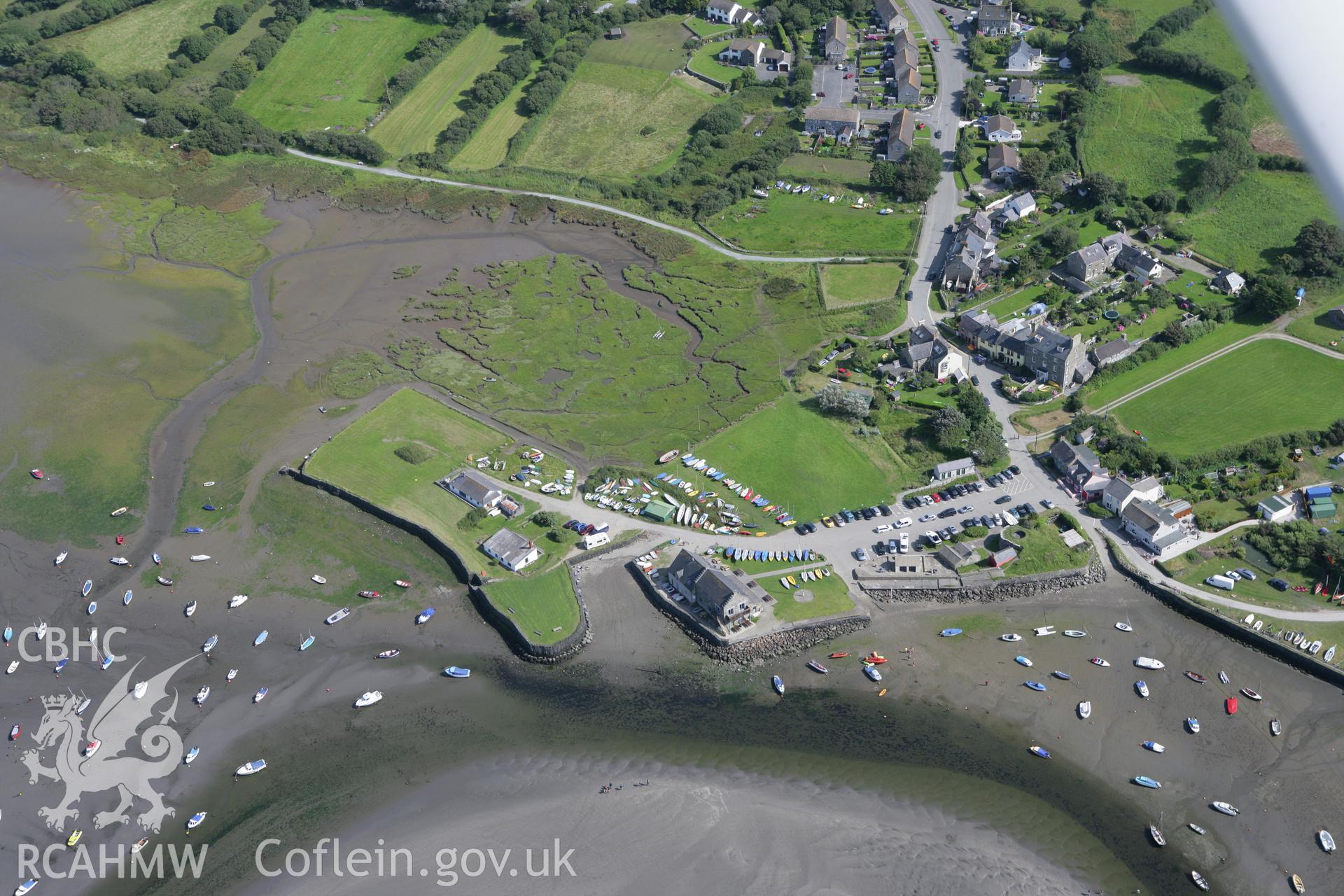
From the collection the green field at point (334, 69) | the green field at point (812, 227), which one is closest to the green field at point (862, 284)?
the green field at point (812, 227)

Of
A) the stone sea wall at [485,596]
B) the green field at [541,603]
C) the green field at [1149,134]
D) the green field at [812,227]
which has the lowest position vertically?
the stone sea wall at [485,596]

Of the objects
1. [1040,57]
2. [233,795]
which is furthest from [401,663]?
[1040,57]

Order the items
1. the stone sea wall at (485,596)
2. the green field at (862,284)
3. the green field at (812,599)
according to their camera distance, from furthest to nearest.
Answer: the green field at (862,284)
the green field at (812,599)
the stone sea wall at (485,596)

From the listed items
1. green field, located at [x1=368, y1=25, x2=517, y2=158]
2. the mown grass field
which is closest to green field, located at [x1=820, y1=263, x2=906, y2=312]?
green field, located at [x1=368, y1=25, x2=517, y2=158]

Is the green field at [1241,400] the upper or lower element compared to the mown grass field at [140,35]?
lower

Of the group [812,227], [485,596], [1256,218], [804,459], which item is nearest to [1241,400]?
[1256,218]

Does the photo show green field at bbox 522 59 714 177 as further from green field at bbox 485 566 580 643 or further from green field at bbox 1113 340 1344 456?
green field at bbox 1113 340 1344 456

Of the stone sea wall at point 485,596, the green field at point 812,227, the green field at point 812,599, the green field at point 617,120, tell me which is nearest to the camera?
the stone sea wall at point 485,596

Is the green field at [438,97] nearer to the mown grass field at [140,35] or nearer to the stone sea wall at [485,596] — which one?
the mown grass field at [140,35]

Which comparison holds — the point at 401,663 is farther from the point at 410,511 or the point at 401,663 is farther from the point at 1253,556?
the point at 1253,556
